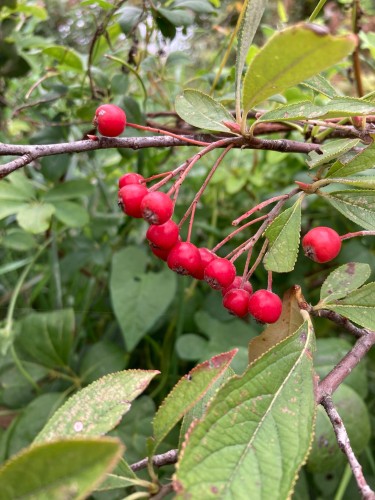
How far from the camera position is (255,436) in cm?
48

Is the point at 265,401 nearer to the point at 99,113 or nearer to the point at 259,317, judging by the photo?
the point at 259,317

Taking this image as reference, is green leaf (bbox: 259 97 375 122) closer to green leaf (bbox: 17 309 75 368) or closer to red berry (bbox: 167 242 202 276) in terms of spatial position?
red berry (bbox: 167 242 202 276)

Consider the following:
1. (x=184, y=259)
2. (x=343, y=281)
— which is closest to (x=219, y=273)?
(x=184, y=259)

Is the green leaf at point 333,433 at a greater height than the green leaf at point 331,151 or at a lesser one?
lesser

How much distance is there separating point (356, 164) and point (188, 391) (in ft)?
1.16

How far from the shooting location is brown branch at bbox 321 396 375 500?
0.46m

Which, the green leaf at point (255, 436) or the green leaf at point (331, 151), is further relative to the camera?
the green leaf at point (331, 151)

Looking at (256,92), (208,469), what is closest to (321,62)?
(256,92)

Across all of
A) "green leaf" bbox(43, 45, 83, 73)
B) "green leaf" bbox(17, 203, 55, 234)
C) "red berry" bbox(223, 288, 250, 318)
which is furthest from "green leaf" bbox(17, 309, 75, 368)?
"red berry" bbox(223, 288, 250, 318)

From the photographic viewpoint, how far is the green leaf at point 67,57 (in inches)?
47.2

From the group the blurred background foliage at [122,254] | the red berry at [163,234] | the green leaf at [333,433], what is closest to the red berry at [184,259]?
the red berry at [163,234]

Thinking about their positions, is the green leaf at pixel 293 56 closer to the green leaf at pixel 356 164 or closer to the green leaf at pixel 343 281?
the green leaf at pixel 356 164

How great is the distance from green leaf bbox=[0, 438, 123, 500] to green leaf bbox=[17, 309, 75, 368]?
38.6 inches

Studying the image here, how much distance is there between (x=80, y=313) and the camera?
1.51 metres
